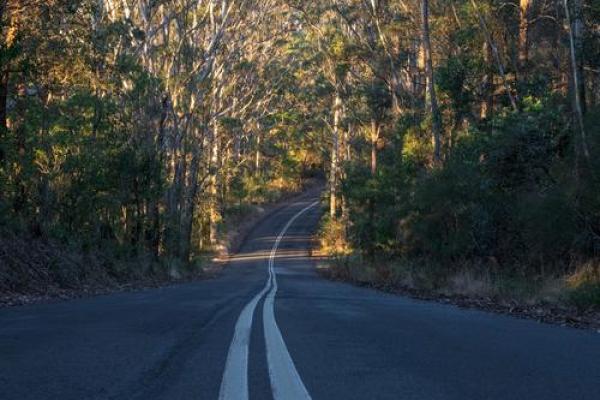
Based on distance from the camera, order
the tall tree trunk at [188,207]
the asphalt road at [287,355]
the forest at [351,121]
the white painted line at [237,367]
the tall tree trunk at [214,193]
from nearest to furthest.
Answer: the white painted line at [237,367], the asphalt road at [287,355], the forest at [351,121], the tall tree trunk at [188,207], the tall tree trunk at [214,193]

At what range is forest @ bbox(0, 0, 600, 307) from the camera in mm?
20703

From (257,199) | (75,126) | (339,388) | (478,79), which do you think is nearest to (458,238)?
(478,79)

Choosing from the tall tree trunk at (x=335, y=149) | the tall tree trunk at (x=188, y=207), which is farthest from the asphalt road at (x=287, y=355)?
the tall tree trunk at (x=335, y=149)

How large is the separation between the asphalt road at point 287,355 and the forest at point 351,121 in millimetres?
6225

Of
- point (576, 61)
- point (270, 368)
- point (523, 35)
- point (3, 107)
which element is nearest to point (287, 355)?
point (270, 368)

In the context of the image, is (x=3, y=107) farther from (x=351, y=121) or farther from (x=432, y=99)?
(x=351, y=121)

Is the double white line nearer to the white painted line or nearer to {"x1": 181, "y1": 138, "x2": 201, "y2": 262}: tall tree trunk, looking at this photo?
the white painted line

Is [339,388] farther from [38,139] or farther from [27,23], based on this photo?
[38,139]

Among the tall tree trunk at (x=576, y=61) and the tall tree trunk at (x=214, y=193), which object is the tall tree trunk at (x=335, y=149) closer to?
the tall tree trunk at (x=214, y=193)

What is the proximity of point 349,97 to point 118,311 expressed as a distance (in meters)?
33.4

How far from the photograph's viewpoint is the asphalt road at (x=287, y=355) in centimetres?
626

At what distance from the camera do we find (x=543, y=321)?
12.7 metres

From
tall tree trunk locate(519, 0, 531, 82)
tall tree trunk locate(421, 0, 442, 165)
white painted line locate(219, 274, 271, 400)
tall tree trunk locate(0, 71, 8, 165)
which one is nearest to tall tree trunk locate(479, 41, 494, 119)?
tall tree trunk locate(519, 0, 531, 82)

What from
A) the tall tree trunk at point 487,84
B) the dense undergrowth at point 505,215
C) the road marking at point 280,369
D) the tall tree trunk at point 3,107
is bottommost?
the road marking at point 280,369
